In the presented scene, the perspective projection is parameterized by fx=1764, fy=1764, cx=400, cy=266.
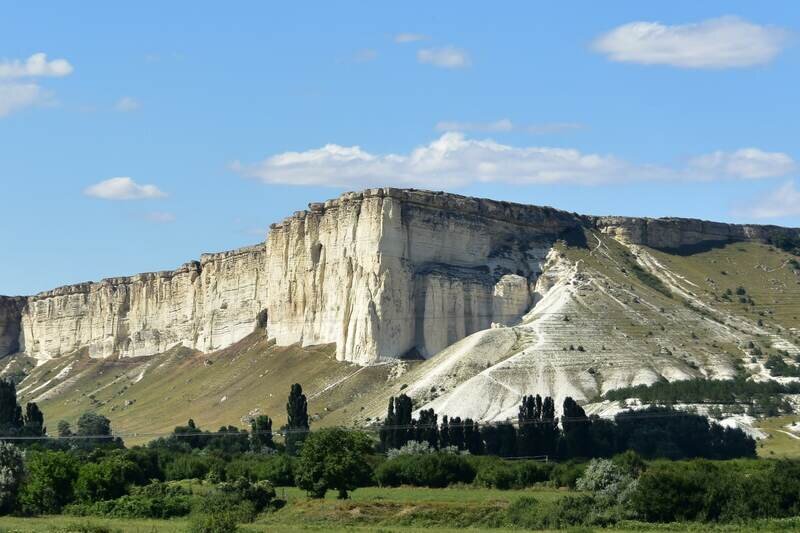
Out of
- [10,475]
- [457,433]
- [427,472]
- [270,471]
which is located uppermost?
[457,433]

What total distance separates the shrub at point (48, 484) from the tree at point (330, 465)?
10.2 metres

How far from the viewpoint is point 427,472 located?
82250mm

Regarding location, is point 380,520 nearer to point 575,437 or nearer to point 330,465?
point 330,465

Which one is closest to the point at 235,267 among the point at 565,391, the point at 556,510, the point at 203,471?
the point at 565,391

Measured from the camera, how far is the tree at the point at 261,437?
102812 millimetres

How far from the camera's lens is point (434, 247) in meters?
128

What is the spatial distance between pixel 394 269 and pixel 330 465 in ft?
163

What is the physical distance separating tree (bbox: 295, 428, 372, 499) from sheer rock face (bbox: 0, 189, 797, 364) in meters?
43.3

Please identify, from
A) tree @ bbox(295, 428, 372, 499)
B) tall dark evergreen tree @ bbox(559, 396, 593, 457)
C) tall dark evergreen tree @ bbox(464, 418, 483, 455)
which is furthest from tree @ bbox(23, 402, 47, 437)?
tree @ bbox(295, 428, 372, 499)

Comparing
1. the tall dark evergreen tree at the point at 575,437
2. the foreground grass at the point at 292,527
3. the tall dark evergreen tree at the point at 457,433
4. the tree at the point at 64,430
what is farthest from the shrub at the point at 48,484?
the tree at the point at 64,430

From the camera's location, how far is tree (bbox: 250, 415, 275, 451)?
337 ft

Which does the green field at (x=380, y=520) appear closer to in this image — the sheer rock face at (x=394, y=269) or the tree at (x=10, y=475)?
the tree at (x=10, y=475)

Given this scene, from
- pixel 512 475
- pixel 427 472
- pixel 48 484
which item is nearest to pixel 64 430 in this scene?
pixel 48 484

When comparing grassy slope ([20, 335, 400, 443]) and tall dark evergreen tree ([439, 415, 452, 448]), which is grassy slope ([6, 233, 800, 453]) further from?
tall dark evergreen tree ([439, 415, 452, 448])
